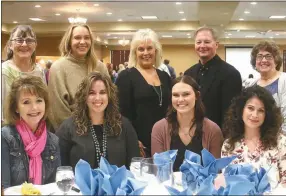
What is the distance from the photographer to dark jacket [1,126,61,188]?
7.23 ft

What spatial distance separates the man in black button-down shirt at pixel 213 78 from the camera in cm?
296

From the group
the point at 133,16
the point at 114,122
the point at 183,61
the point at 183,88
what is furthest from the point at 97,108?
the point at 183,61

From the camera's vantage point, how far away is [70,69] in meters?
3.03

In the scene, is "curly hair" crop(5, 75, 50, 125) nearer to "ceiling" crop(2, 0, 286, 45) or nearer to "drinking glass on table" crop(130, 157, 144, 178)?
"drinking glass on table" crop(130, 157, 144, 178)

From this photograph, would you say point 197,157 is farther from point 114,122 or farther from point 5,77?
point 5,77

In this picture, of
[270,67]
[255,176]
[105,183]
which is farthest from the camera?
[270,67]

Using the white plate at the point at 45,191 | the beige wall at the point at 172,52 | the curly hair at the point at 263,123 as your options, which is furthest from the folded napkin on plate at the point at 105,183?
the beige wall at the point at 172,52

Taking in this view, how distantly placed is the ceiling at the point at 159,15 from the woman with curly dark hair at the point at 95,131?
23.7 feet

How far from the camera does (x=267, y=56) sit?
325cm

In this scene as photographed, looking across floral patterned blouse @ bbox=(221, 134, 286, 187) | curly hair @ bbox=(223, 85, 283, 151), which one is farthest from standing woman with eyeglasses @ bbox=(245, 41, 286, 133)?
floral patterned blouse @ bbox=(221, 134, 286, 187)

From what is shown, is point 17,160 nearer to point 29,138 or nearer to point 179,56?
point 29,138

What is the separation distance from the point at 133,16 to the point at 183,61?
17.8 ft

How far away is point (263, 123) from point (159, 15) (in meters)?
9.05

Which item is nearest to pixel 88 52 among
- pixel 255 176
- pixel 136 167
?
pixel 136 167
